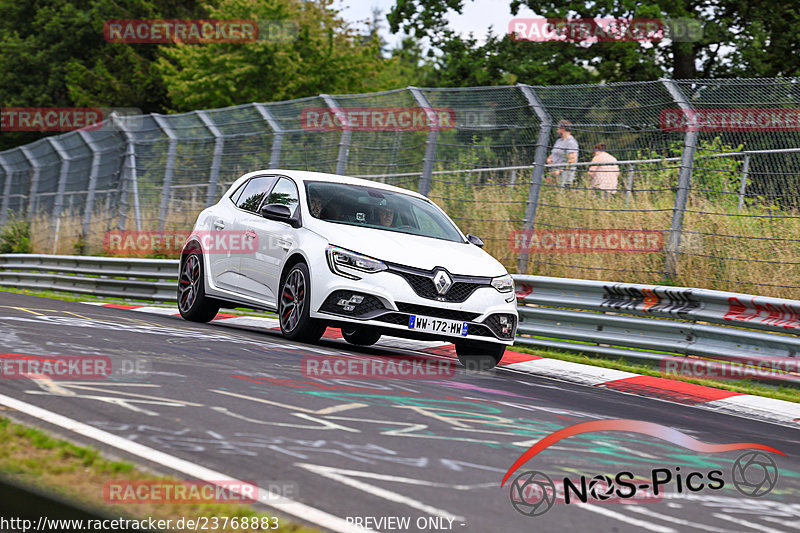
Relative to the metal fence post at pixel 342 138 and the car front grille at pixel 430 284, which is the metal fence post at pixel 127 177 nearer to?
the metal fence post at pixel 342 138

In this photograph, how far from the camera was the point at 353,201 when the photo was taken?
406 inches

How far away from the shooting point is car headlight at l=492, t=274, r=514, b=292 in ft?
31.0

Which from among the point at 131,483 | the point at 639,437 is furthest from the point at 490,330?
the point at 131,483

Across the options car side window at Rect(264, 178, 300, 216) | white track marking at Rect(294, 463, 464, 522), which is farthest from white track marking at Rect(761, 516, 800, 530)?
car side window at Rect(264, 178, 300, 216)

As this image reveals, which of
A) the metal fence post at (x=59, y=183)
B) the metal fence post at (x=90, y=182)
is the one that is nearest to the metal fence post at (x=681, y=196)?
the metal fence post at (x=90, y=182)

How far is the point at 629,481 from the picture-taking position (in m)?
4.96

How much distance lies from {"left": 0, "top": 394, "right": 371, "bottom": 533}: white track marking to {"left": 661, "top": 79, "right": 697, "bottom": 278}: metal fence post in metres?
8.03

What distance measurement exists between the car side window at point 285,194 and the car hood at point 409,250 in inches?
31.4

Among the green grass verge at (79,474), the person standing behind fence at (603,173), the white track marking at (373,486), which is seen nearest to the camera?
the green grass verge at (79,474)

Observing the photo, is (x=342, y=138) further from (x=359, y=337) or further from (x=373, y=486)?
(x=373, y=486)

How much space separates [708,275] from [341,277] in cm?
463

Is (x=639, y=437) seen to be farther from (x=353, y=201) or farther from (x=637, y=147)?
(x=637, y=147)

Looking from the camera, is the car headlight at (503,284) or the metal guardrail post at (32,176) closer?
the car headlight at (503,284)

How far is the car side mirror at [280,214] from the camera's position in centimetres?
980
